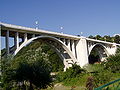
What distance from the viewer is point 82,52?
3180cm

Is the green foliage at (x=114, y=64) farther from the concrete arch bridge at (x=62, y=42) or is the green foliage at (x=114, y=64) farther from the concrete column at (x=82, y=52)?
the concrete arch bridge at (x=62, y=42)

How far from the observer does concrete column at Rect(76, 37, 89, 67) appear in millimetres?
31803

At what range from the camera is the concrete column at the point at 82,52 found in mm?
31803

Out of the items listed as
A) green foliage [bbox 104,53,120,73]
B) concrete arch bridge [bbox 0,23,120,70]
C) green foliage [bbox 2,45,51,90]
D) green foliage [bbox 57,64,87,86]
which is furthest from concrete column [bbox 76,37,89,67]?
green foliage [bbox 2,45,51,90]

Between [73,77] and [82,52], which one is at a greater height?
[82,52]

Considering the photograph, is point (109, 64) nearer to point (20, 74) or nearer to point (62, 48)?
point (62, 48)

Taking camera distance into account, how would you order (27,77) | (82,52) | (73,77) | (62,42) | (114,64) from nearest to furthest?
(27,77) < (73,77) < (114,64) < (62,42) < (82,52)

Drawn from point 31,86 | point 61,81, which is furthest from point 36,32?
point 31,86

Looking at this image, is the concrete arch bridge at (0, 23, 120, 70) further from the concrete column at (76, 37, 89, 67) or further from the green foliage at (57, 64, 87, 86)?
the green foliage at (57, 64, 87, 86)

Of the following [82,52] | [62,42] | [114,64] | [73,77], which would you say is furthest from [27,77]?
[82,52]

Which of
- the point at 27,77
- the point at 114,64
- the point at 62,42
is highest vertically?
the point at 62,42

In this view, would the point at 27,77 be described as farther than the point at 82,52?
No

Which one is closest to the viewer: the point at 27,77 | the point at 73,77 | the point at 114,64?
the point at 27,77

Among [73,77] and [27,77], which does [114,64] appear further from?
[27,77]
